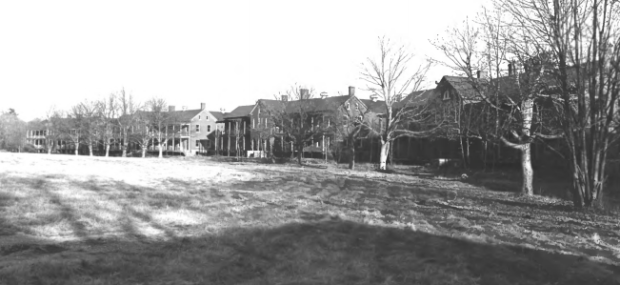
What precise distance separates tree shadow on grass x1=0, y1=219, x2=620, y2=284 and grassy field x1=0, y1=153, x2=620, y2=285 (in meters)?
0.02

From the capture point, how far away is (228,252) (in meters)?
7.13

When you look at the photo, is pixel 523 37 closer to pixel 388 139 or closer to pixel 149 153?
pixel 388 139

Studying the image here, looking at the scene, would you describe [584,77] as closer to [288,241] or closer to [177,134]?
[288,241]

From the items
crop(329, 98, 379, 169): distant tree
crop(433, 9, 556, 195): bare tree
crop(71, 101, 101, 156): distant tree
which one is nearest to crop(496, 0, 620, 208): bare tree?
crop(433, 9, 556, 195): bare tree

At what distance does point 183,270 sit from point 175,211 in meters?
4.63

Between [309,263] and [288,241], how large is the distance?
4.37 ft

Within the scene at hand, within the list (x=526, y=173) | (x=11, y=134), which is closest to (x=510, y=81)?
(x=526, y=173)

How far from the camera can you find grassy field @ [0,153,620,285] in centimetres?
603

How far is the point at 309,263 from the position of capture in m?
6.75

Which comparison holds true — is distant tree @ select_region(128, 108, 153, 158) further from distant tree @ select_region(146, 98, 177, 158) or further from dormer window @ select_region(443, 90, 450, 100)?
dormer window @ select_region(443, 90, 450, 100)

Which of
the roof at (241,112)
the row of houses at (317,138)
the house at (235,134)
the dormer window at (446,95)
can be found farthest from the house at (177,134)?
the dormer window at (446,95)

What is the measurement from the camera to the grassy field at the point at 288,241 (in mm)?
6027

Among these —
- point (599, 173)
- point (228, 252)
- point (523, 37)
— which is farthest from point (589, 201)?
point (228, 252)

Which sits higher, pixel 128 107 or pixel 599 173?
pixel 128 107
